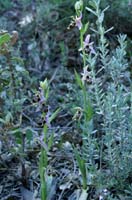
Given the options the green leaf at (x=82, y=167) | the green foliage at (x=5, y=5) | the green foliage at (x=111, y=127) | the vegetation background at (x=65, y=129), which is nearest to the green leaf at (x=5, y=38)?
the vegetation background at (x=65, y=129)

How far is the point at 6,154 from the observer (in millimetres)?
1816

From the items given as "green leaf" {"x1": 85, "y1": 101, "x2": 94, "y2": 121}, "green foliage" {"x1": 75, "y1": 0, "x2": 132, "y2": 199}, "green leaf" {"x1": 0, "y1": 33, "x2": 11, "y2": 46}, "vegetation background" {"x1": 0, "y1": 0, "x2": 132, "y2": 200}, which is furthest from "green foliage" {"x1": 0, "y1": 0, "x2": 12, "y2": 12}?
"green leaf" {"x1": 85, "y1": 101, "x2": 94, "y2": 121}

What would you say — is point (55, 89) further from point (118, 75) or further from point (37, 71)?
point (118, 75)

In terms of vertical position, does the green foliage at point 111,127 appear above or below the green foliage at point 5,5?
below

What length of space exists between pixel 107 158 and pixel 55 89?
84 cm

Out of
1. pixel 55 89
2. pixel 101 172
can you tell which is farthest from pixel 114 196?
pixel 55 89

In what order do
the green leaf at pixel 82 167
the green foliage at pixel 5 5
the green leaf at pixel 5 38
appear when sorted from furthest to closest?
the green foliage at pixel 5 5, the green leaf at pixel 5 38, the green leaf at pixel 82 167

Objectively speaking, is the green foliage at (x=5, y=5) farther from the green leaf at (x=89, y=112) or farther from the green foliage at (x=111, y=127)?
the green leaf at (x=89, y=112)

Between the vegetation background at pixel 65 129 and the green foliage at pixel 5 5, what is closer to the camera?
the vegetation background at pixel 65 129

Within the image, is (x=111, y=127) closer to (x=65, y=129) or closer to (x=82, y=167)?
(x=82, y=167)

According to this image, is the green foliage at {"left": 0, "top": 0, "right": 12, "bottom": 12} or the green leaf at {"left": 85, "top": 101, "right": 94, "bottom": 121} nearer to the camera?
the green leaf at {"left": 85, "top": 101, "right": 94, "bottom": 121}

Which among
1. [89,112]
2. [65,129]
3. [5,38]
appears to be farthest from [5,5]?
[89,112]

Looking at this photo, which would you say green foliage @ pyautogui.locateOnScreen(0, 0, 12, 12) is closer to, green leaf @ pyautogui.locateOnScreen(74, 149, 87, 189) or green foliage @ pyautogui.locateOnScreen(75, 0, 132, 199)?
green foliage @ pyautogui.locateOnScreen(75, 0, 132, 199)

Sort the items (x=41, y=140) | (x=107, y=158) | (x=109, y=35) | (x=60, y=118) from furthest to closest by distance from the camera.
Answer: (x=109, y=35), (x=60, y=118), (x=107, y=158), (x=41, y=140)
